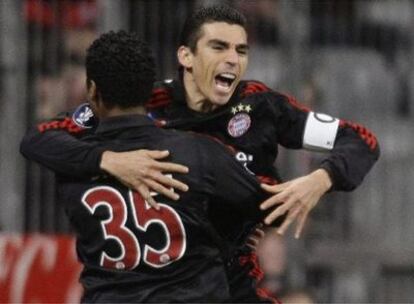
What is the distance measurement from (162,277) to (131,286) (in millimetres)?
109

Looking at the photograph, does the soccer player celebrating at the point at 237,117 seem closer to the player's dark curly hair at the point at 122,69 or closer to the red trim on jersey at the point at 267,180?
the red trim on jersey at the point at 267,180

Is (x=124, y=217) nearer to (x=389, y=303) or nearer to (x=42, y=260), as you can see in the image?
(x=42, y=260)

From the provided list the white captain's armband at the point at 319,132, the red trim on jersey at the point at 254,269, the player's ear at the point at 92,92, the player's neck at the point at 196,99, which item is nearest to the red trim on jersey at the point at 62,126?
the player's ear at the point at 92,92

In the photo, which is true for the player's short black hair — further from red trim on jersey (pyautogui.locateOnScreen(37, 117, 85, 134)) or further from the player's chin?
red trim on jersey (pyautogui.locateOnScreen(37, 117, 85, 134))

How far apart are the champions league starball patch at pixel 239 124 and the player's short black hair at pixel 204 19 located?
35cm

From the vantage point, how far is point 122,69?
491 cm

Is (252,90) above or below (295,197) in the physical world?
above

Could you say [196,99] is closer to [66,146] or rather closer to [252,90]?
[252,90]

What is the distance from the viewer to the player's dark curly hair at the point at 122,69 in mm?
4910

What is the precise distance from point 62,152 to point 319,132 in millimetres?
1095

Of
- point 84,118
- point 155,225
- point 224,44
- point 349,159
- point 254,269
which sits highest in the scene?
point 224,44

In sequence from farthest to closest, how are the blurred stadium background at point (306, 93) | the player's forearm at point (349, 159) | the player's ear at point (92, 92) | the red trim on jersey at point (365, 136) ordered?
1. the blurred stadium background at point (306, 93)
2. the red trim on jersey at point (365, 136)
3. the player's forearm at point (349, 159)
4. the player's ear at point (92, 92)

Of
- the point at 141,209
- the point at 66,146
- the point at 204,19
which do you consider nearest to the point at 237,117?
the point at 204,19

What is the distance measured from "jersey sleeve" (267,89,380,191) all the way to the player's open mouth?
168 millimetres
